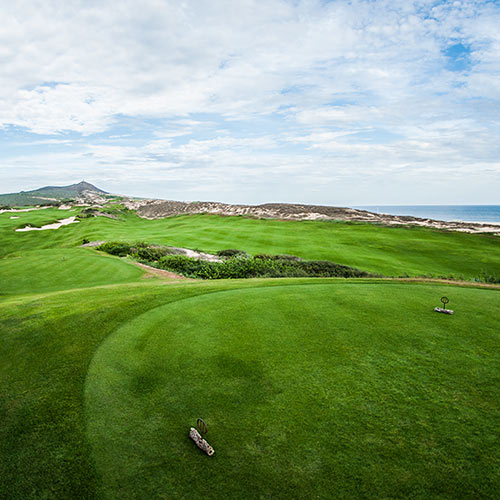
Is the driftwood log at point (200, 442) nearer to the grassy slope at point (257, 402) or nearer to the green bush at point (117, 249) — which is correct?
A: the grassy slope at point (257, 402)

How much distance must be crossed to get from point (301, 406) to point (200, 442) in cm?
141

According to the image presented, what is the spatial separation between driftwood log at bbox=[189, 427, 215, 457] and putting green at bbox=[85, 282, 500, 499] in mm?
67

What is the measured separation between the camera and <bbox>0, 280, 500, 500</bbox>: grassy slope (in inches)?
127

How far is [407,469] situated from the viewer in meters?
3.25

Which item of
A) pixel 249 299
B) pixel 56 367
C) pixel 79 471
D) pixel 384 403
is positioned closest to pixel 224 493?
pixel 79 471

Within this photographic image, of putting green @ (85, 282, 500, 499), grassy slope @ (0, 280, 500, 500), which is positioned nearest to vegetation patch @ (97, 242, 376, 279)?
grassy slope @ (0, 280, 500, 500)

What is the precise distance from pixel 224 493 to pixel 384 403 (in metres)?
2.43

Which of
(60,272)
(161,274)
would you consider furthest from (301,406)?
(60,272)

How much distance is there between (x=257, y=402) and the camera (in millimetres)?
4273

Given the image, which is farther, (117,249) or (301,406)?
(117,249)

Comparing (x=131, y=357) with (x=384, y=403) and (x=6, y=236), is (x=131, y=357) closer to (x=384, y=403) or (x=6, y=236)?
(x=384, y=403)

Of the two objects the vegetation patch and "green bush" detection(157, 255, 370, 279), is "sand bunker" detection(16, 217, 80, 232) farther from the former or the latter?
"green bush" detection(157, 255, 370, 279)

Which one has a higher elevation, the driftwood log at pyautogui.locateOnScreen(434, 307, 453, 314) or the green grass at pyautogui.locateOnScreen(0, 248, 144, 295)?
the driftwood log at pyautogui.locateOnScreen(434, 307, 453, 314)

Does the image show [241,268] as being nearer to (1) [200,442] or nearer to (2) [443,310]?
(2) [443,310]
